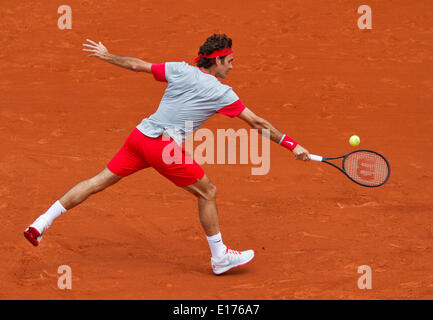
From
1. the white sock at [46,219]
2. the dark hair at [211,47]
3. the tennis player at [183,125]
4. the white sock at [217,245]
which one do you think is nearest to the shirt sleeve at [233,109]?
the tennis player at [183,125]

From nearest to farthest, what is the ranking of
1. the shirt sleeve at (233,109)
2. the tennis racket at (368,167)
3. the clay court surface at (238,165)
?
the shirt sleeve at (233,109), the clay court surface at (238,165), the tennis racket at (368,167)

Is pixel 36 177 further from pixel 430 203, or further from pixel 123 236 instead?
pixel 430 203

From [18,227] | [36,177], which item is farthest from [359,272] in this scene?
[36,177]

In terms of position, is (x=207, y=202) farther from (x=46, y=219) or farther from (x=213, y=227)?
(x=46, y=219)

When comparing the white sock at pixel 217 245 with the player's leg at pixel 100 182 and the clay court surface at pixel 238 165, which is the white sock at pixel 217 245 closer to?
the clay court surface at pixel 238 165

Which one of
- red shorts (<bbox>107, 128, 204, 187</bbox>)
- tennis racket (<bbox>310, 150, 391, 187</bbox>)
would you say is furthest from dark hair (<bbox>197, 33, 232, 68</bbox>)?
tennis racket (<bbox>310, 150, 391, 187</bbox>)

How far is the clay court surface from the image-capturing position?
6.43 metres

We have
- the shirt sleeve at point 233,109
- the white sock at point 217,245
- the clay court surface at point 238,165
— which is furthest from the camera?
the clay court surface at point 238,165

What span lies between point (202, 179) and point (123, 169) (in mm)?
666

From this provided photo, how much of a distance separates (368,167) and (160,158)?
2.08 meters

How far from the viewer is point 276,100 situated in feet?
35.0

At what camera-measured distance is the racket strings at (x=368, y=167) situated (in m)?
6.84

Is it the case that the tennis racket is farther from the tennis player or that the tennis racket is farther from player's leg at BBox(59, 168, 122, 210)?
Result: player's leg at BBox(59, 168, 122, 210)

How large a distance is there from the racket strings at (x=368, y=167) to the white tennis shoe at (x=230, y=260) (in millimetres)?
1213
